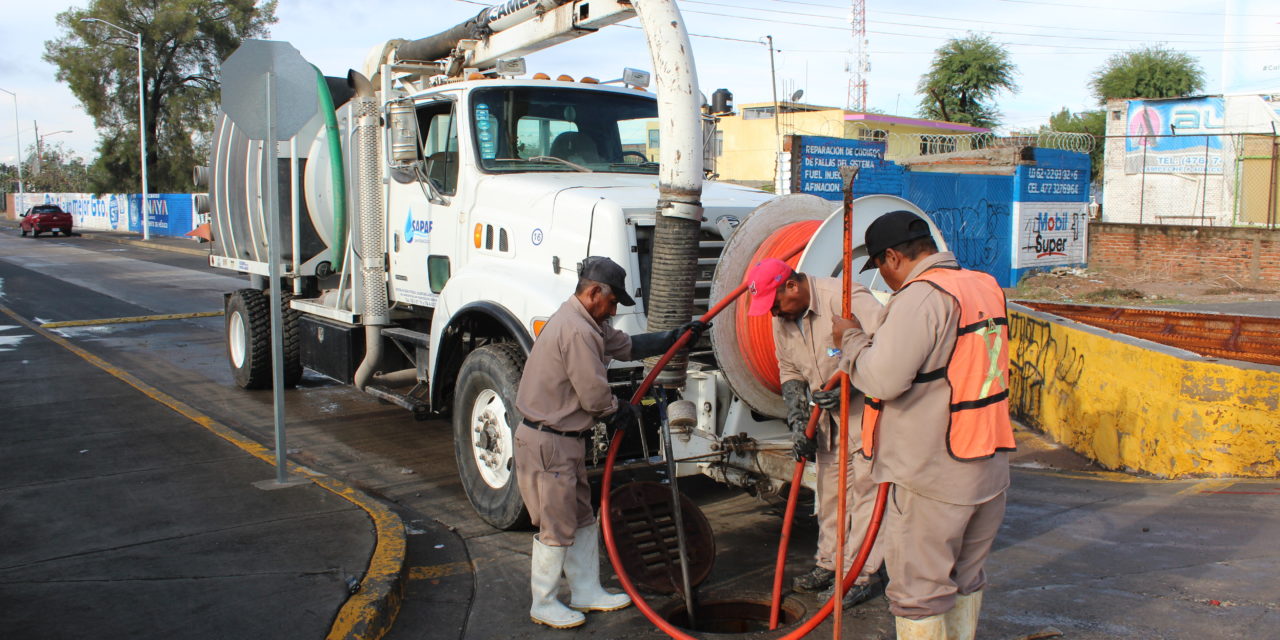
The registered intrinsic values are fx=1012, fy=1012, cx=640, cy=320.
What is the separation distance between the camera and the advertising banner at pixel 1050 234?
22.9 meters

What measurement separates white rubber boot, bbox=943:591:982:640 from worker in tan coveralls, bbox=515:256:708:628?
1.68 meters

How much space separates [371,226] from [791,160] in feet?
40.6

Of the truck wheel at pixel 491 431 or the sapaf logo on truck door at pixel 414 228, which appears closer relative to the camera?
the truck wheel at pixel 491 431

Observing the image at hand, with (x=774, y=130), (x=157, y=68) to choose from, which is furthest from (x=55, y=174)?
(x=774, y=130)

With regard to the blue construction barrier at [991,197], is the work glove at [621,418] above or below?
below

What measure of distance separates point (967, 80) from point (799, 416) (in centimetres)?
5782

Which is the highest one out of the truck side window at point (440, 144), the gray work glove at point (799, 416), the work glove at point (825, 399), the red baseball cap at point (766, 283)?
the truck side window at point (440, 144)

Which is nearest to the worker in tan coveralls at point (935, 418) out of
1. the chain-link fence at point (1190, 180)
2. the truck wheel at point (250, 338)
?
the truck wheel at point (250, 338)

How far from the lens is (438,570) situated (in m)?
5.42

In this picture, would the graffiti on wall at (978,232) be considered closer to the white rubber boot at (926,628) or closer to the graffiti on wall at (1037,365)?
the graffiti on wall at (1037,365)

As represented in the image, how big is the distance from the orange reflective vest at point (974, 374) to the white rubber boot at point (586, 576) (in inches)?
77.7

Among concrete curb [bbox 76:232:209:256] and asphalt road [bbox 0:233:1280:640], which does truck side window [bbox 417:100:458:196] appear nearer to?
asphalt road [bbox 0:233:1280:640]

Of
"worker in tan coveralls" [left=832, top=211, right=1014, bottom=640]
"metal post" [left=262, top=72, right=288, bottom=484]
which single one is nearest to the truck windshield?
"metal post" [left=262, top=72, right=288, bottom=484]

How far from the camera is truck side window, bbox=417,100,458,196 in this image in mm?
7020
